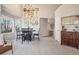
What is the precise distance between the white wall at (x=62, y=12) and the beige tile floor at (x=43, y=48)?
183 mm

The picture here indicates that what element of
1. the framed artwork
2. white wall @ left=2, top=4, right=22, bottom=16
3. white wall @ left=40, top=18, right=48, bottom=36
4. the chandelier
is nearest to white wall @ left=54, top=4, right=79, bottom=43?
white wall @ left=40, top=18, right=48, bottom=36

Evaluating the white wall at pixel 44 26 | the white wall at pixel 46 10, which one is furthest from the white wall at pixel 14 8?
the white wall at pixel 44 26

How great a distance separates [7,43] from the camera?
3641 millimetres

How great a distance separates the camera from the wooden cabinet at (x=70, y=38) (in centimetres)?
362

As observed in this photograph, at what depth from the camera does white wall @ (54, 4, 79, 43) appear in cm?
359

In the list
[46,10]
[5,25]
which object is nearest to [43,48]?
[46,10]

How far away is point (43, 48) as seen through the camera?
144 inches

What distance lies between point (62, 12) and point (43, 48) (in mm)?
890

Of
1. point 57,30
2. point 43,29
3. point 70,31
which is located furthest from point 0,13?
point 70,31

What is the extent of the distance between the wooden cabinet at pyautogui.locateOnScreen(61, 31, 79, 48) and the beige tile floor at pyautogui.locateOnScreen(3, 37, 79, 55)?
10cm

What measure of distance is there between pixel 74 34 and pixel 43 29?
68 centimetres

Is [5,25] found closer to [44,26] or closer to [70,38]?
[44,26]

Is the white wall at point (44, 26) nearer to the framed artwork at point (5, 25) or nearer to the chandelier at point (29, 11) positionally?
the chandelier at point (29, 11)
